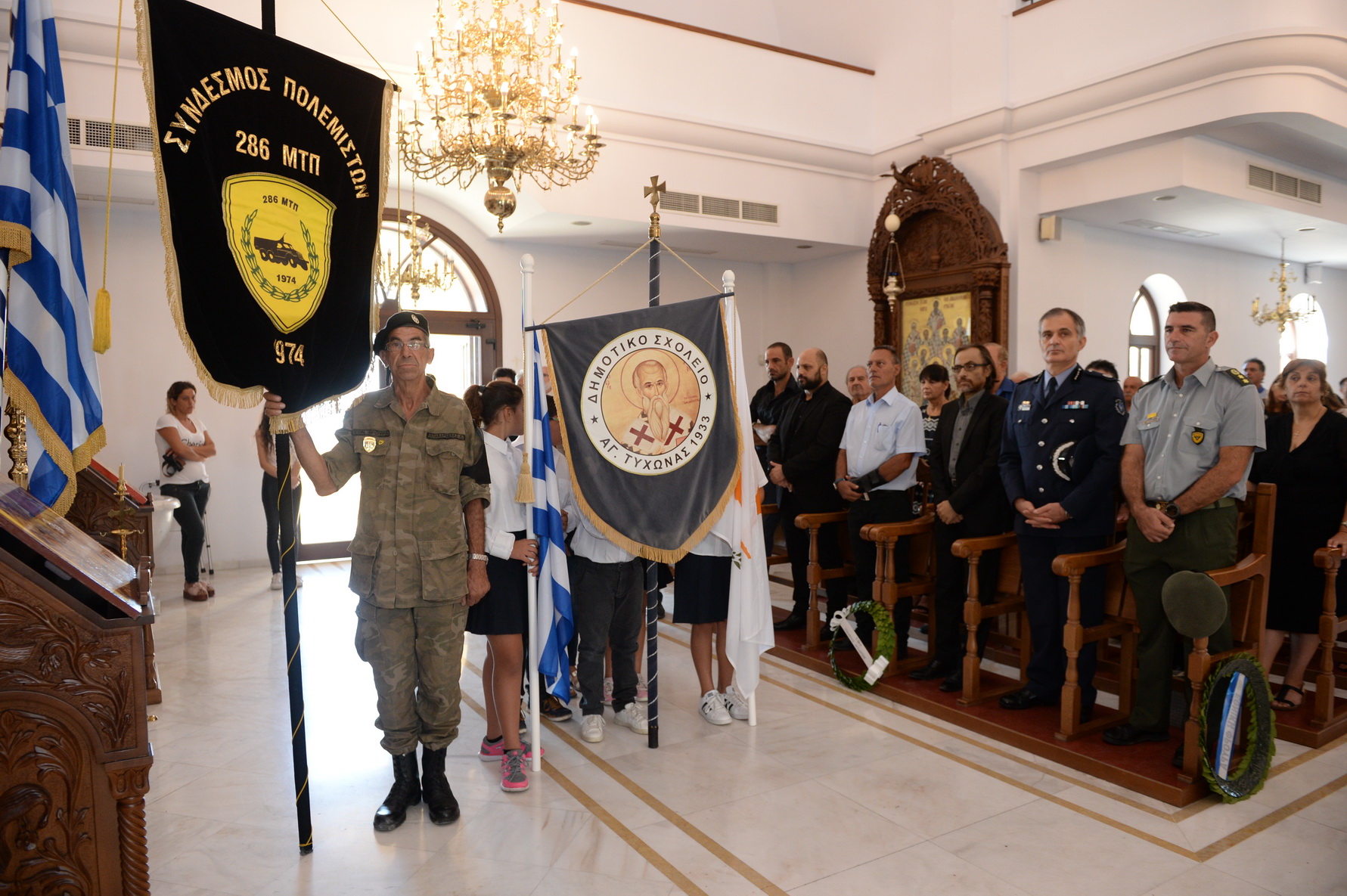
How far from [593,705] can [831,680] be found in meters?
1.36

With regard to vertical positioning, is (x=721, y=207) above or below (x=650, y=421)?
above

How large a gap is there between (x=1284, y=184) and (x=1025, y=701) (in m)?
6.30

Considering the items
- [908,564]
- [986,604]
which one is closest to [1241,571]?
[986,604]

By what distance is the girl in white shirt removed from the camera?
10.5ft

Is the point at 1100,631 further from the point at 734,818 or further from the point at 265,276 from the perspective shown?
the point at 265,276

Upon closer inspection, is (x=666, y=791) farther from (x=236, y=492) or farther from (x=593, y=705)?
(x=236, y=492)

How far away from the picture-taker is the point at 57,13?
17.8 ft

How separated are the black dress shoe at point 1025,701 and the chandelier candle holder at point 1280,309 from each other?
307 inches

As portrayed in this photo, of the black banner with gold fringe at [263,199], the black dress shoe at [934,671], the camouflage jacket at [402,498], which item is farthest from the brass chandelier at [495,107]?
the black dress shoe at [934,671]

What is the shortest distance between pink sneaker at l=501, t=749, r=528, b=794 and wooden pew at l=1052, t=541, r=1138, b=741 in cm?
210

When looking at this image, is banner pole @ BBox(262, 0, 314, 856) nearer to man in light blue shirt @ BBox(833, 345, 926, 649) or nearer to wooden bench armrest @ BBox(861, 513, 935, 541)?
wooden bench armrest @ BBox(861, 513, 935, 541)

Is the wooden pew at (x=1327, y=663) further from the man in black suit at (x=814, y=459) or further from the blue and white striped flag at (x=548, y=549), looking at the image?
the blue and white striped flag at (x=548, y=549)

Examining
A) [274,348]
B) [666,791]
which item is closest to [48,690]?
[274,348]

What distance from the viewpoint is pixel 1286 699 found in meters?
3.83
